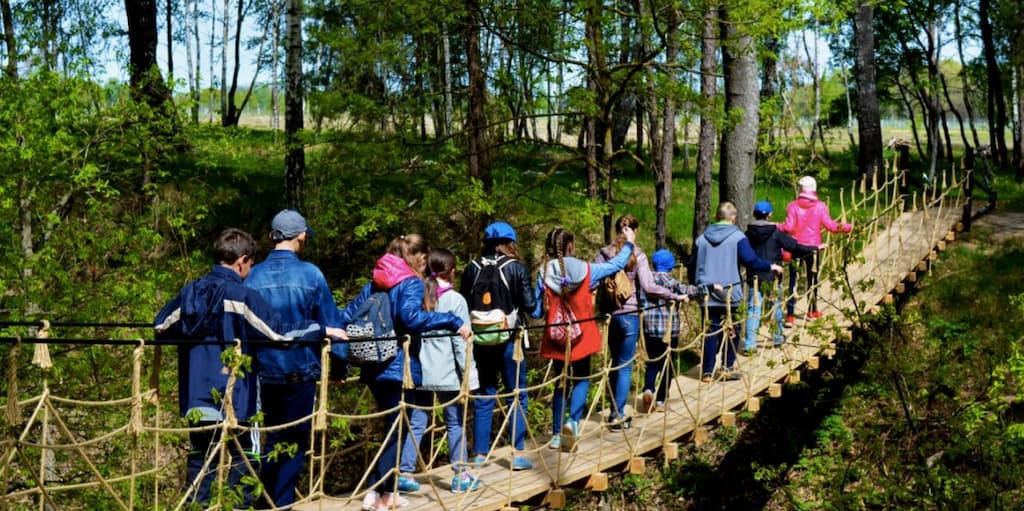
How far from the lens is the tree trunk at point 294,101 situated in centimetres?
1032

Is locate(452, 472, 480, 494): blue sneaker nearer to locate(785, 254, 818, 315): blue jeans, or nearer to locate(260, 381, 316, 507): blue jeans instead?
locate(260, 381, 316, 507): blue jeans

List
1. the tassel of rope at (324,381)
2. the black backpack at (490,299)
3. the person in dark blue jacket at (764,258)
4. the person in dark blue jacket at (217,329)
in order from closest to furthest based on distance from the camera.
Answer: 1. the person in dark blue jacket at (217,329)
2. the tassel of rope at (324,381)
3. the black backpack at (490,299)
4. the person in dark blue jacket at (764,258)

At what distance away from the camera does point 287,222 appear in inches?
164

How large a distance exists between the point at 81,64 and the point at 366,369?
12.1ft

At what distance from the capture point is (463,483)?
192 inches

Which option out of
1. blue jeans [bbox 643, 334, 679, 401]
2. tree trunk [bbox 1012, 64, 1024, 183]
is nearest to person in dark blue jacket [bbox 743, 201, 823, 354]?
blue jeans [bbox 643, 334, 679, 401]

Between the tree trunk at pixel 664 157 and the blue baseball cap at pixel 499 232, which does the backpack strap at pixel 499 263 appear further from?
the tree trunk at pixel 664 157

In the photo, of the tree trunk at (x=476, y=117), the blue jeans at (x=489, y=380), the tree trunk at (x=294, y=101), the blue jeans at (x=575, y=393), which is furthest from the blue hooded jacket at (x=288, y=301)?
the tree trunk at (x=294, y=101)

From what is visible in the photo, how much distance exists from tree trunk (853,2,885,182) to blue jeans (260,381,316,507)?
11.7 metres

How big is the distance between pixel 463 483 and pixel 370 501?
0.57m

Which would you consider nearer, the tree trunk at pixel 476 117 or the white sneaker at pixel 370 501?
the white sneaker at pixel 370 501

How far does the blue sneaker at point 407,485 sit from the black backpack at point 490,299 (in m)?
0.76

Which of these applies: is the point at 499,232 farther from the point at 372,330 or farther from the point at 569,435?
the point at 569,435

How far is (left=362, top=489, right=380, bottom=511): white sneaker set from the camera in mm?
4480
